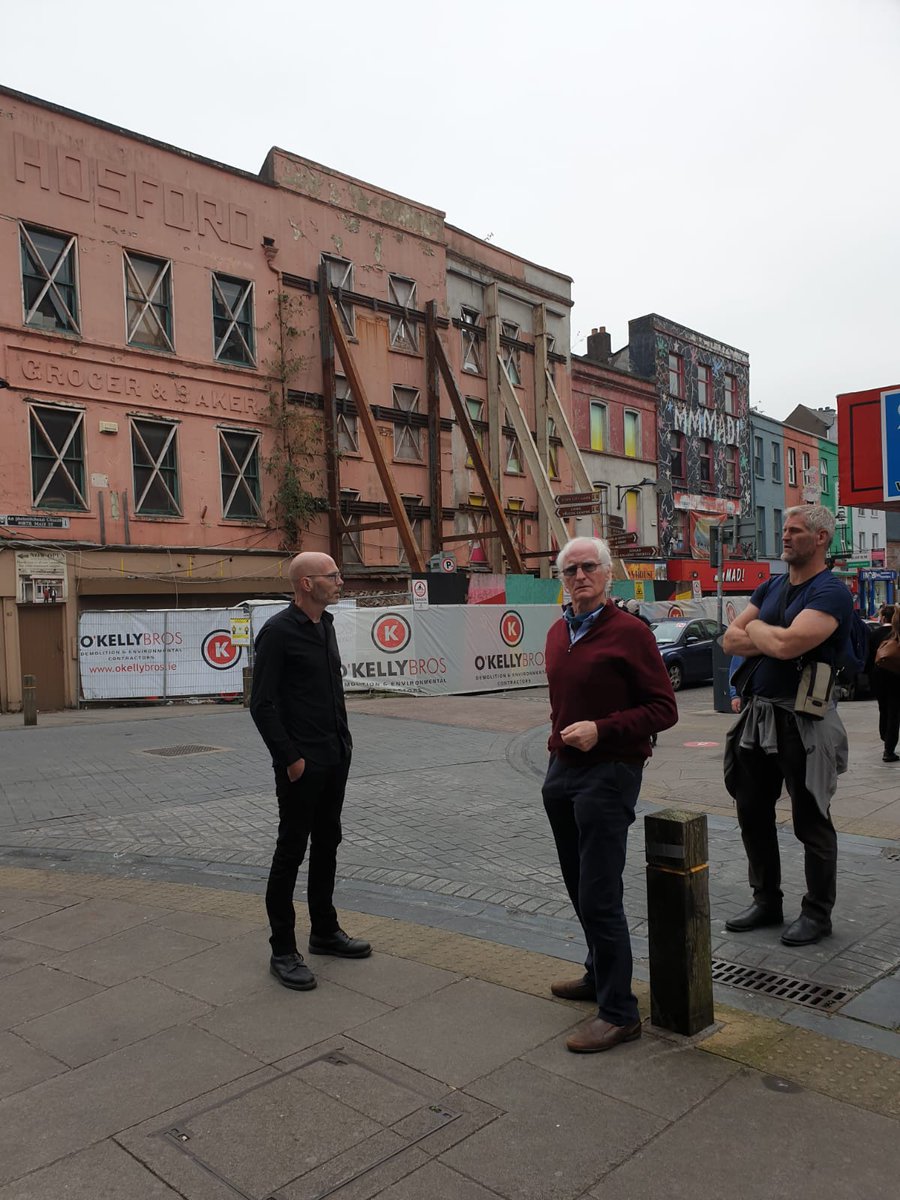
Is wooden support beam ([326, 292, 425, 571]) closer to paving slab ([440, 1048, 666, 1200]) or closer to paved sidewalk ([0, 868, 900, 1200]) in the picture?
paved sidewalk ([0, 868, 900, 1200])

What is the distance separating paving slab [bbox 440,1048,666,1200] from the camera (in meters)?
2.67

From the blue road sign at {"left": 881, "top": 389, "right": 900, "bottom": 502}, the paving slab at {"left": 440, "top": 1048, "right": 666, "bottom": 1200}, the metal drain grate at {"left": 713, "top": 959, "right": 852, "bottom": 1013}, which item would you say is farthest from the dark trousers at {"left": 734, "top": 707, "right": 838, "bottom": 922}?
the blue road sign at {"left": 881, "top": 389, "right": 900, "bottom": 502}

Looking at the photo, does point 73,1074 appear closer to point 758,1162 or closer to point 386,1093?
point 386,1093

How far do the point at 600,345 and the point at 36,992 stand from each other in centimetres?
3636

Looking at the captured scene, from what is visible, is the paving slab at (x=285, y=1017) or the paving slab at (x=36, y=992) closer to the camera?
the paving slab at (x=285, y=1017)

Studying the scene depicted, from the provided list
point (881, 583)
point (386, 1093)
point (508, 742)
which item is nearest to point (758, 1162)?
point (386, 1093)

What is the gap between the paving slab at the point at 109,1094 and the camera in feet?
9.48

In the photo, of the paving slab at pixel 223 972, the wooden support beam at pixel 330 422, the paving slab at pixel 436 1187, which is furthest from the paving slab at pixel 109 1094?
the wooden support beam at pixel 330 422

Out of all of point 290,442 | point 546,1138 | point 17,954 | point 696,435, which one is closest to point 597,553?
point 546,1138

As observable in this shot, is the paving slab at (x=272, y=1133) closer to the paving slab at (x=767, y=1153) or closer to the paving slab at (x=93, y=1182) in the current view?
the paving slab at (x=93, y=1182)

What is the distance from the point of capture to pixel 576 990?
12.5ft

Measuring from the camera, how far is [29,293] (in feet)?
63.4

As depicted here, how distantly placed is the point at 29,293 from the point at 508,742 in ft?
46.5

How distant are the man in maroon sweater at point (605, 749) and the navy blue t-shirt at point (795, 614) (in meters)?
1.12
